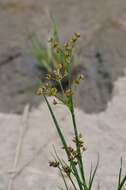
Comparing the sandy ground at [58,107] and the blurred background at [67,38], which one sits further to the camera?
the blurred background at [67,38]

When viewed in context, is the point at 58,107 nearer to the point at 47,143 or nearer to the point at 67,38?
the point at 47,143

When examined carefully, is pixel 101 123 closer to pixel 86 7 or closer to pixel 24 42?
pixel 24 42

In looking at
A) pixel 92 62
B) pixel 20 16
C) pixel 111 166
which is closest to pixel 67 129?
pixel 111 166

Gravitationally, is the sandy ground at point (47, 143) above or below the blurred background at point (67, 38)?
below

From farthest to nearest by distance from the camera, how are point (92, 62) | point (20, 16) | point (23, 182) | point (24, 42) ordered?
point (20, 16) < point (24, 42) < point (92, 62) < point (23, 182)

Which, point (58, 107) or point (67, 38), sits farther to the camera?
point (67, 38)

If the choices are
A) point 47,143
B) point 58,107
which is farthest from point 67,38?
point 47,143

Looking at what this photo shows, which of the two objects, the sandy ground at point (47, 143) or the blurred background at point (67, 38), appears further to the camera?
the blurred background at point (67, 38)

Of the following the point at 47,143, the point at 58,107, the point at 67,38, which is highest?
the point at 67,38
